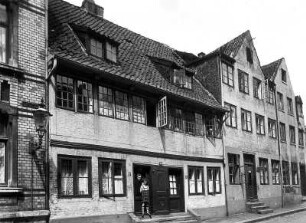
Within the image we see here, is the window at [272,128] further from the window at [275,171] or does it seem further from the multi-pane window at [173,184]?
the multi-pane window at [173,184]

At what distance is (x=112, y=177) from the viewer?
57.4 ft

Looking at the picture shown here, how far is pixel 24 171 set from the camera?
1343 centimetres

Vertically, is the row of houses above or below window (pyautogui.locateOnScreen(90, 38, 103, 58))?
below

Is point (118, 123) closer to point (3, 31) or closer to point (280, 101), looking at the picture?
point (3, 31)

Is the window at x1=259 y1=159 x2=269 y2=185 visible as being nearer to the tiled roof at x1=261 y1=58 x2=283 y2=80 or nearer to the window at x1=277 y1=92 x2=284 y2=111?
the window at x1=277 y1=92 x2=284 y2=111

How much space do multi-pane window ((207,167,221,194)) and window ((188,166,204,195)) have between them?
689 mm

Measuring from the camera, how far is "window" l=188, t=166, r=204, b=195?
2231 cm

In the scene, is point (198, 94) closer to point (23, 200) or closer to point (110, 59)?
point (110, 59)

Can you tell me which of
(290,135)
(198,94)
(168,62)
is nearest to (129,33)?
(168,62)

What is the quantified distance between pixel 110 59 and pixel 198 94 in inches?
278

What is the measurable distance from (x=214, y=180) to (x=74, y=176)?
1035 centimetres

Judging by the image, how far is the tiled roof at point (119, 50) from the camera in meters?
17.1

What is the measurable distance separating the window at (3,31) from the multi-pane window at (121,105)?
18.1 feet

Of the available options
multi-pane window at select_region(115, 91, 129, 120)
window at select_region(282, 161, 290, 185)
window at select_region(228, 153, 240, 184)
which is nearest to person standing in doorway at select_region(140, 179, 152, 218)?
multi-pane window at select_region(115, 91, 129, 120)
